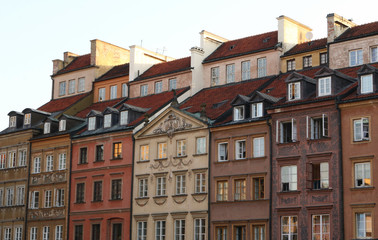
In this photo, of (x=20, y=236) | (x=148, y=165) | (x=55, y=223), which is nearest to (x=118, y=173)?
(x=148, y=165)

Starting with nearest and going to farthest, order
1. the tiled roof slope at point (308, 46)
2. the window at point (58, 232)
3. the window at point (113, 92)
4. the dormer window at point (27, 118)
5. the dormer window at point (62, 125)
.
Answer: the tiled roof slope at point (308, 46)
the window at point (58, 232)
the dormer window at point (62, 125)
the dormer window at point (27, 118)
the window at point (113, 92)

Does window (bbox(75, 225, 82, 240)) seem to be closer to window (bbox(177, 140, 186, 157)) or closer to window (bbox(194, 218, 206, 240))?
window (bbox(177, 140, 186, 157))

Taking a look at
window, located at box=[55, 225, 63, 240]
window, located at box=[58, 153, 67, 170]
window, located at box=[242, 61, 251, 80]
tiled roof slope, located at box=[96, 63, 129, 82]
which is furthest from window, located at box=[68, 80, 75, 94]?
window, located at box=[242, 61, 251, 80]

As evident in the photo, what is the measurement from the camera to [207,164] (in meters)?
53.9

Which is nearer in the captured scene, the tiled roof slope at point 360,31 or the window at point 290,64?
the tiled roof slope at point 360,31

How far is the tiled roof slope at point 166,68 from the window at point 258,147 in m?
14.0

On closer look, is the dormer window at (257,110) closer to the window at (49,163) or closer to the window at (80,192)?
the window at (80,192)

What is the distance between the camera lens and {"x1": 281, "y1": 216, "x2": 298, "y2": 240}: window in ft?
157

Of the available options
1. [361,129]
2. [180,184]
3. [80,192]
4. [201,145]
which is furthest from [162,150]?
[361,129]

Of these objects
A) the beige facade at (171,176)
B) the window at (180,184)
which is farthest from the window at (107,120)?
the window at (180,184)

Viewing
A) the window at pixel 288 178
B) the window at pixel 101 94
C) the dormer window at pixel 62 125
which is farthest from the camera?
the window at pixel 101 94

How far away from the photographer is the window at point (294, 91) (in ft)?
162

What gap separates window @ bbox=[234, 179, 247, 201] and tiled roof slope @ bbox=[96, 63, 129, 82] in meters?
20.6

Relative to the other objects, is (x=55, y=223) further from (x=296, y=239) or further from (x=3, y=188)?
(x=296, y=239)
